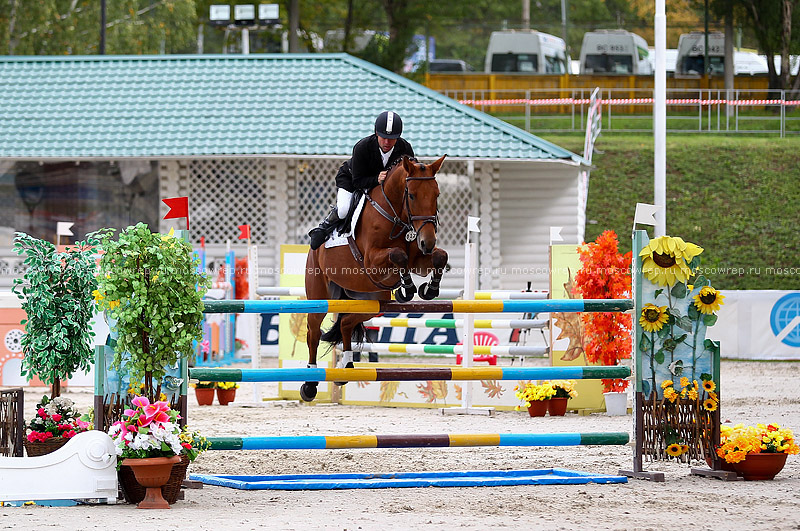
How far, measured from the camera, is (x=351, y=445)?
5.77m

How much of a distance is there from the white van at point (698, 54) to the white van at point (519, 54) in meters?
3.32

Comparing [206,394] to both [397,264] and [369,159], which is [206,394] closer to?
[369,159]

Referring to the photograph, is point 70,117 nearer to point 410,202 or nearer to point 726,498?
point 410,202

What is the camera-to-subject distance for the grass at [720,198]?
1948cm

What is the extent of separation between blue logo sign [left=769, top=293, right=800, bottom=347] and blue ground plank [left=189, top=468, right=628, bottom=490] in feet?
28.2

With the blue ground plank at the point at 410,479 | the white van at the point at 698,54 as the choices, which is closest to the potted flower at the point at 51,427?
the blue ground plank at the point at 410,479

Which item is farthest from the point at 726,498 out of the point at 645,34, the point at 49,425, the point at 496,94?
the point at 645,34

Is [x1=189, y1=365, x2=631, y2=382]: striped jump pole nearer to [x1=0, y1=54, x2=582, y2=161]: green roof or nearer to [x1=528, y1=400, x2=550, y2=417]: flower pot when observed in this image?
[x1=528, y1=400, x2=550, y2=417]: flower pot

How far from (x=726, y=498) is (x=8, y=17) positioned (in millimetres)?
26814

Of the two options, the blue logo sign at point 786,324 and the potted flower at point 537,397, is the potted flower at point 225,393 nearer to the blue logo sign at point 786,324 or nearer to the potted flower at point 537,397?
the potted flower at point 537,397

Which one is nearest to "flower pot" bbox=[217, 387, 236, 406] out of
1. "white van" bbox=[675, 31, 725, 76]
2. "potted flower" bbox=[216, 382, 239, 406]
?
"potted flower" bbox=[216, 382, 239, 406]

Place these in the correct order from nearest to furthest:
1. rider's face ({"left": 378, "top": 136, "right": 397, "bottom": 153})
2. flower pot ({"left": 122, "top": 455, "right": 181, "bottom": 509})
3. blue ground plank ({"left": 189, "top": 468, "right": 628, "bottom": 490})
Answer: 1. flower pot ({"left": 122, "top": 455, "right": 181, "bottom": 509})
2. blue ground plank ({"left": 189, "top": 468, "right": 628, "bottom": 490})
3. rider's face ({"left": 378, "top": 136, "right": 397, "bottom": 153})

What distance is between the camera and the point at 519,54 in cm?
2942

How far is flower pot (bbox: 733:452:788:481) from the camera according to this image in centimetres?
624
